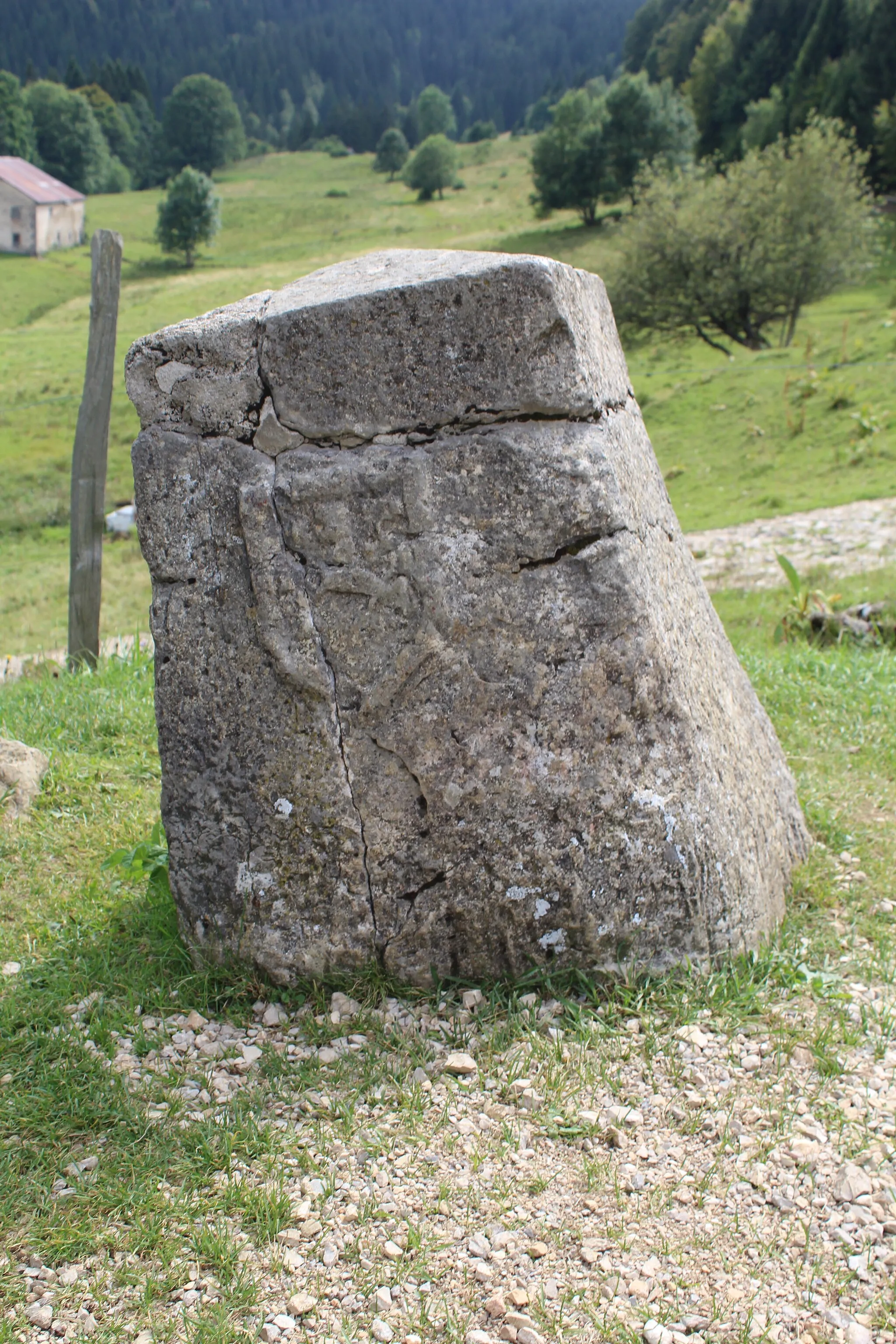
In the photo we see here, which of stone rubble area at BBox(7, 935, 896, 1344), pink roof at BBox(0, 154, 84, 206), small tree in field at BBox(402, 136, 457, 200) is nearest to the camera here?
stone rubble area at BBox(7, 935, 896, 1344)

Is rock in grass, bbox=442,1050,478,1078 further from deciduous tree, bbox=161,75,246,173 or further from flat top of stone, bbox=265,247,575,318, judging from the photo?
deciduous tree, bbox=161,75,246,173

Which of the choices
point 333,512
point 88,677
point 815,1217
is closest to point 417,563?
point 333,512

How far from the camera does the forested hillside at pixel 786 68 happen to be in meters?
53.5

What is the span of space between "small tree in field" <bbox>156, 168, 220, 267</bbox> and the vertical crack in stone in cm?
6612

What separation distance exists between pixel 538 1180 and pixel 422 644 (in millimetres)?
1644

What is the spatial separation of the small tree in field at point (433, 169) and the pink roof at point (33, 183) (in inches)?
1275

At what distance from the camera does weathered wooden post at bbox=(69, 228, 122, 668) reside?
23.9ft

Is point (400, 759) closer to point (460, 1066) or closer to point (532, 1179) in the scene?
point (460, 1066)

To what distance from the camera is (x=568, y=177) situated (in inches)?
2616

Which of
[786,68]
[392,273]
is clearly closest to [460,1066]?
[392,273]

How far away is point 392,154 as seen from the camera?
119062 mm

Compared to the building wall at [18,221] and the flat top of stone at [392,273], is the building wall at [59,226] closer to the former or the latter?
the building wall at [18,221]

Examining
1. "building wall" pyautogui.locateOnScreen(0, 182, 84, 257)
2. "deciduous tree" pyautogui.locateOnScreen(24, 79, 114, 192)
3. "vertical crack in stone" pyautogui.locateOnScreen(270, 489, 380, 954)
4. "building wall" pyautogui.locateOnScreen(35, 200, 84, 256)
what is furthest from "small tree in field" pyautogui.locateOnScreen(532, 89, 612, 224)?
"vertical crack in stone" pyautogui.locateOnScreen(270, 489, 380, 954)

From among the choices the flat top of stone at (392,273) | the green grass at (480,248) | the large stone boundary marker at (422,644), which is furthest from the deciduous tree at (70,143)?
the large stone boundary marker at (422,644)
